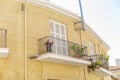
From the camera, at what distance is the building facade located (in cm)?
1382

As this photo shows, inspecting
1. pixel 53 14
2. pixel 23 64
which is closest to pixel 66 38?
pixel 53 14

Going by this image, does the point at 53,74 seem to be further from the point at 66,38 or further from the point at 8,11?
the point at 8,11

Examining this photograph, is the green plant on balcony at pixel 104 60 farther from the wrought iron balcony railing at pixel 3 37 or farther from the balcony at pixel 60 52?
the wrought iron balcony railing at pixel 3 37

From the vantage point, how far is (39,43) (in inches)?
606

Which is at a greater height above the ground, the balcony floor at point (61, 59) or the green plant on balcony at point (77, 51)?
the green plant on balcony at point (77, 51)

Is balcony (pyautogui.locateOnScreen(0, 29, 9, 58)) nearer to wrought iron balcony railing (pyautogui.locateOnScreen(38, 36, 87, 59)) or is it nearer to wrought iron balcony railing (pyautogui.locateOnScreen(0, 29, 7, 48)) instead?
wrought iron balcony railing (pyautogui.locateOnScreen(0, 29, 7, 48))

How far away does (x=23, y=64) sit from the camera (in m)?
14.1

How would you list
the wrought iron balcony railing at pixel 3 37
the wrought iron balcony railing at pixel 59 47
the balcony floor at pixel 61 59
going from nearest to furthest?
1. the wrought iron balcony railing at pixel 3 37
2. the balcony floor at pixel 61 59
3. the wrought iron balcony railing at pixel 59 47

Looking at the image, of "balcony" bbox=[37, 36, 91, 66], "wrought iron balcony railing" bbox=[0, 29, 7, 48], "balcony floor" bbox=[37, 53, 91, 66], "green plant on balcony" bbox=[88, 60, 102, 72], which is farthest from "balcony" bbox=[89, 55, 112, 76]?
"wrought iron balcony railing" bbox=[0, 29, 7, 48]

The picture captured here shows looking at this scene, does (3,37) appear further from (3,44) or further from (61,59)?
(61,59)

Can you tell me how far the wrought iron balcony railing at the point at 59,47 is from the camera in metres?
15.2

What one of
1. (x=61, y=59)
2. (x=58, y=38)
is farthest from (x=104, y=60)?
(x=61, y=59)

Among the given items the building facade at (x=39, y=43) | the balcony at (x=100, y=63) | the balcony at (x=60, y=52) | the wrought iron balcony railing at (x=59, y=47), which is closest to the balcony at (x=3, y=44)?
the building facade at (x=39, y=43)

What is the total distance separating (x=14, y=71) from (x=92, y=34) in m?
9.83
